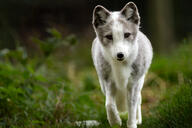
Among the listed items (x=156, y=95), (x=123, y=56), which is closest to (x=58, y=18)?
(x=156, y=95)

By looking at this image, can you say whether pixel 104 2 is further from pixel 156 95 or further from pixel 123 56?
pixel 123 56

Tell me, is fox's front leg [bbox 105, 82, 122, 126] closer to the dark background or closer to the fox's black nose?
the fox's black nose

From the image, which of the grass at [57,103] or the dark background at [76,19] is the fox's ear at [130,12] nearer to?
the grass at [57,103]

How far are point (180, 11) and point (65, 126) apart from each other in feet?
32.7

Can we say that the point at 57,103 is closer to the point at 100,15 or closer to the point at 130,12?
the point at 100,15

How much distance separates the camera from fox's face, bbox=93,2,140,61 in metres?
3.82

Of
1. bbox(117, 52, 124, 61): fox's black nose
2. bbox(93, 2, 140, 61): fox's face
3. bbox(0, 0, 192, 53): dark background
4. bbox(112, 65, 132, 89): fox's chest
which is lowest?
bbox(0, 0, 192, 53): dark background

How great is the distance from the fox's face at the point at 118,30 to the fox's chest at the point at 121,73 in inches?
6.2

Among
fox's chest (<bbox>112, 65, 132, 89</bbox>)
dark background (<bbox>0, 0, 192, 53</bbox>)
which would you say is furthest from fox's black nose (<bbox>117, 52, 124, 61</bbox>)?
dark background (<bbox>0, 0, 192, 53</bbox>)

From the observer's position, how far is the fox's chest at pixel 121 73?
A: 4.16 metres

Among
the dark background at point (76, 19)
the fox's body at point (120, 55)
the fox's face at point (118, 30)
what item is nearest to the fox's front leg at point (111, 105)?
the fox's body at point (120, 55)

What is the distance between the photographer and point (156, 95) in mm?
6438

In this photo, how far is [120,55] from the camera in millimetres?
3756

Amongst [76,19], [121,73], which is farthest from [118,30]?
[76,19]
